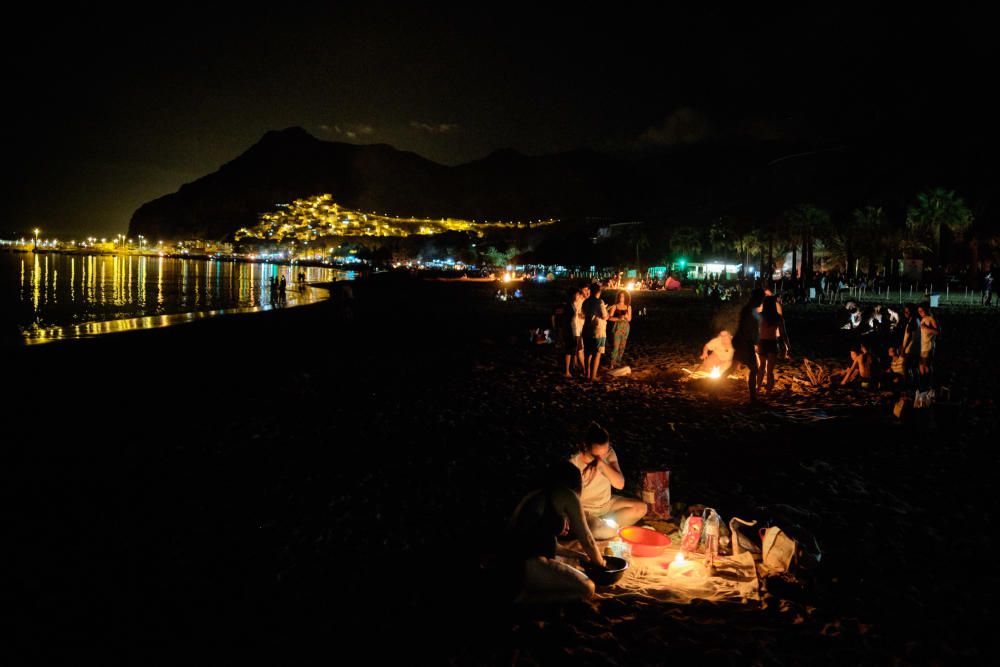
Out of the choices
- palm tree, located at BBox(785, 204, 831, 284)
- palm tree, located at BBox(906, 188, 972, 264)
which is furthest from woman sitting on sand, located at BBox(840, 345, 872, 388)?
palm tree, located at BBox(906, 188, 972, 264)

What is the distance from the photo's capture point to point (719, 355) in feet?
38.2

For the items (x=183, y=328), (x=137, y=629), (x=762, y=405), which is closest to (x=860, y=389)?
(x=762, y=405)

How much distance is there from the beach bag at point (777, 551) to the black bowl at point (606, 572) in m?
1.20

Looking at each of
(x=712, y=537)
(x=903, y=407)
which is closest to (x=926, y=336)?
(x=903, y=407)

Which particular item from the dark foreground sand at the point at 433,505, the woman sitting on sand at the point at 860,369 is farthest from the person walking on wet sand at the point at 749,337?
the woman sitting on sand at the point at 860,369

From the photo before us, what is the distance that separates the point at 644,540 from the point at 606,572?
809 millimetres

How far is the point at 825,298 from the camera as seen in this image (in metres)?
33.2

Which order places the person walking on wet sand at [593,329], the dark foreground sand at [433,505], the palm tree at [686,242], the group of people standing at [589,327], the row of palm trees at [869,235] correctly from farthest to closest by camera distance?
the palm tree at [686,242], the row of palm trees at [869,235], the group of people standing at [589,327], the person walking on wet sand at [593,329], the dark foreground sand at [433,505]

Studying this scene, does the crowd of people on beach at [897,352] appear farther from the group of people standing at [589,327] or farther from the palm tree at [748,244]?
the palm tree at [748,244]

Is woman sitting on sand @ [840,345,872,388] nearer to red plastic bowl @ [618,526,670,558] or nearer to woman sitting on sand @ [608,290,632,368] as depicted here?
woman sitting on sand @ [608,290,632,368]

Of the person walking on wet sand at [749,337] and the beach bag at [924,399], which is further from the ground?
the person walking on wet sand at [749,337]

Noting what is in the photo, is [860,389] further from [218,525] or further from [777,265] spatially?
[777,265]

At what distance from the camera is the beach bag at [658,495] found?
5.76m

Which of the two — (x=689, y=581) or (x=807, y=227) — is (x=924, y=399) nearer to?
(x=689, y=581)
